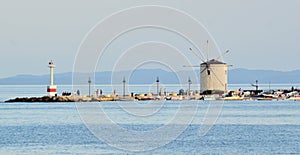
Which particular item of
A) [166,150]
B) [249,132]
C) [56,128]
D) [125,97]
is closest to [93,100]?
[125,97]

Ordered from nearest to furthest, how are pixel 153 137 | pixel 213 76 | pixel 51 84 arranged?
pixel 153 137, pixel 51 84, pixel 213 76

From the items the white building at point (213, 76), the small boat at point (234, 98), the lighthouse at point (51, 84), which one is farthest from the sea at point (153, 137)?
the white building at point (213, 76)

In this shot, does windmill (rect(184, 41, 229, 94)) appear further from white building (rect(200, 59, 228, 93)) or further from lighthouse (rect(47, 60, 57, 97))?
lighthouse (rect(47, 60, 57, 97))

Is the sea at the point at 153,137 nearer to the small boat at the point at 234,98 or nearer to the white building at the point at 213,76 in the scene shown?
the small boat at the point at 234,98

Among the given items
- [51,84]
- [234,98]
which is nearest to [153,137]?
[51,84]

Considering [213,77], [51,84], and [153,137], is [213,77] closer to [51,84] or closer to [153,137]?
[51,84]

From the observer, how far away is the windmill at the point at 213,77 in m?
132

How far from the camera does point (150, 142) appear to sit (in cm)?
4372

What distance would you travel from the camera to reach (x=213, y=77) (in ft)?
432

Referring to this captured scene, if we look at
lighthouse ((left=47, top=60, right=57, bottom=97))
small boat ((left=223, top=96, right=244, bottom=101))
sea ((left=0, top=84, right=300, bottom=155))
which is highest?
lighthouse ((left=47, top=60, right=57, bottom=97))

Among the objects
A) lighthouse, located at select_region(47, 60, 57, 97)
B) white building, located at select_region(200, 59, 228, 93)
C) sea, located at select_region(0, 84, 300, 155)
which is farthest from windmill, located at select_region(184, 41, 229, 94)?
sea, located at select_region(0, 84, 300, 155)

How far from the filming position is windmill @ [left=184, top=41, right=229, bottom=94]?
13150cm

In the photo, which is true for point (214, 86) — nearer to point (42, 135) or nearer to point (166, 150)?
point (42, 135)

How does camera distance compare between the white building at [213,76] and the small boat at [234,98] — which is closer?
the small boat at [234,98]
